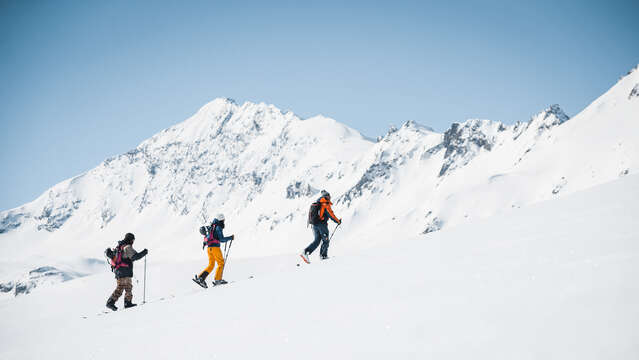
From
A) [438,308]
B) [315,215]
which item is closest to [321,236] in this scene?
[315,215]

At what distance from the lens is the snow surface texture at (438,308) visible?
3.66 metres

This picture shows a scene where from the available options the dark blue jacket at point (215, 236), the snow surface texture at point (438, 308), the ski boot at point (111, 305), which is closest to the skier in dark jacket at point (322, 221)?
the dark blue jacket at point (215, 236)

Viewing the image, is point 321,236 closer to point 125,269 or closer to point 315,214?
point 315,214

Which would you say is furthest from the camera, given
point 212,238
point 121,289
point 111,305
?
point 212,238

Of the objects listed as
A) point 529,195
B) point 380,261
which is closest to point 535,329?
point 380,261

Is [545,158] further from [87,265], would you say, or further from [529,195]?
[87,265]

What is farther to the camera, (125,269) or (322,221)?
(322,221)

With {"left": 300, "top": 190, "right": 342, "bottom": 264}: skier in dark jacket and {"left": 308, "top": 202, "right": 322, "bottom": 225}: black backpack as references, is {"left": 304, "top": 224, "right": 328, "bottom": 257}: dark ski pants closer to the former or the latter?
{"left": 300, "top": 190, "right": 342, "bottom": 264}: skier in dark jacket

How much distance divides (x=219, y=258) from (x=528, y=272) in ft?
30.0

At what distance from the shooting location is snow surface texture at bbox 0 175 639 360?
3658 millimetres

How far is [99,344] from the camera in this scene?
22.3 feet

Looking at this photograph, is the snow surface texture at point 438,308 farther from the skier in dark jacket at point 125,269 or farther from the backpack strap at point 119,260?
the backpack strap at point 119,260

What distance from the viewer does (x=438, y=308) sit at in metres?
4.75

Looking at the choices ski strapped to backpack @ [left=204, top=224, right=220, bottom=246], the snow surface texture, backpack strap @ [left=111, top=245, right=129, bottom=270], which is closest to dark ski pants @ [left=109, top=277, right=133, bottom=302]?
backpack strap @ [left=111, top=245, right=129, bottom=270]
